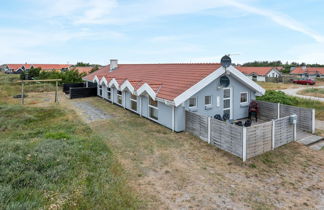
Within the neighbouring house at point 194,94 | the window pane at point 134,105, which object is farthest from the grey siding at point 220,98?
the window pane at point 134,105

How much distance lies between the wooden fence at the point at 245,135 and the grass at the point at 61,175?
436cm

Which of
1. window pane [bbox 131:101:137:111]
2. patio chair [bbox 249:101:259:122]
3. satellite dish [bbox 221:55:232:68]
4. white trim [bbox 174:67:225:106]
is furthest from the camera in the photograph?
window pane [bbox 131:101:137:111]

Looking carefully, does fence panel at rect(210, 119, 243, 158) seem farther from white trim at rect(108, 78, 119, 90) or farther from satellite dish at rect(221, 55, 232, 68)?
white trim at rect(108, 78, 119, 90)

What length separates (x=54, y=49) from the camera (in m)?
39.8

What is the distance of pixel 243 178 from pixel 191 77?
6971 millimetres

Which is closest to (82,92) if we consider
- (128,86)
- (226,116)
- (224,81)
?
(128,86)

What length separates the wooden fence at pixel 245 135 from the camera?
27.5 ft

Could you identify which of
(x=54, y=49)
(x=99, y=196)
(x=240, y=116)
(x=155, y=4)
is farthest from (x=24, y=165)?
(x=54, y=49)

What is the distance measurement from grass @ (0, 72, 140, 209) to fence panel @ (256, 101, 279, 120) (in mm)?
10225

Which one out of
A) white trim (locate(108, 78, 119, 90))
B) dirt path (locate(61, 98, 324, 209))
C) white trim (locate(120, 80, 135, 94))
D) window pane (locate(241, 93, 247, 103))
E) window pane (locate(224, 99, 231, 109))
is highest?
white trim (locate(108, 78, 119, 90))

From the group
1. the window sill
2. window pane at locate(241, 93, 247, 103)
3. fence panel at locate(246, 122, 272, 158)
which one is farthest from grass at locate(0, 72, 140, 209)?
window pane at locate(241, 93, 247, 103)

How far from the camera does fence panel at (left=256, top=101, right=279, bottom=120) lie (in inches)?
529

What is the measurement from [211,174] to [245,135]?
2049 mm

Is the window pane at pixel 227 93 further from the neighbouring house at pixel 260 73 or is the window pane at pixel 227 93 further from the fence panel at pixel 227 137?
the neighbouring house at pixel 260 73
